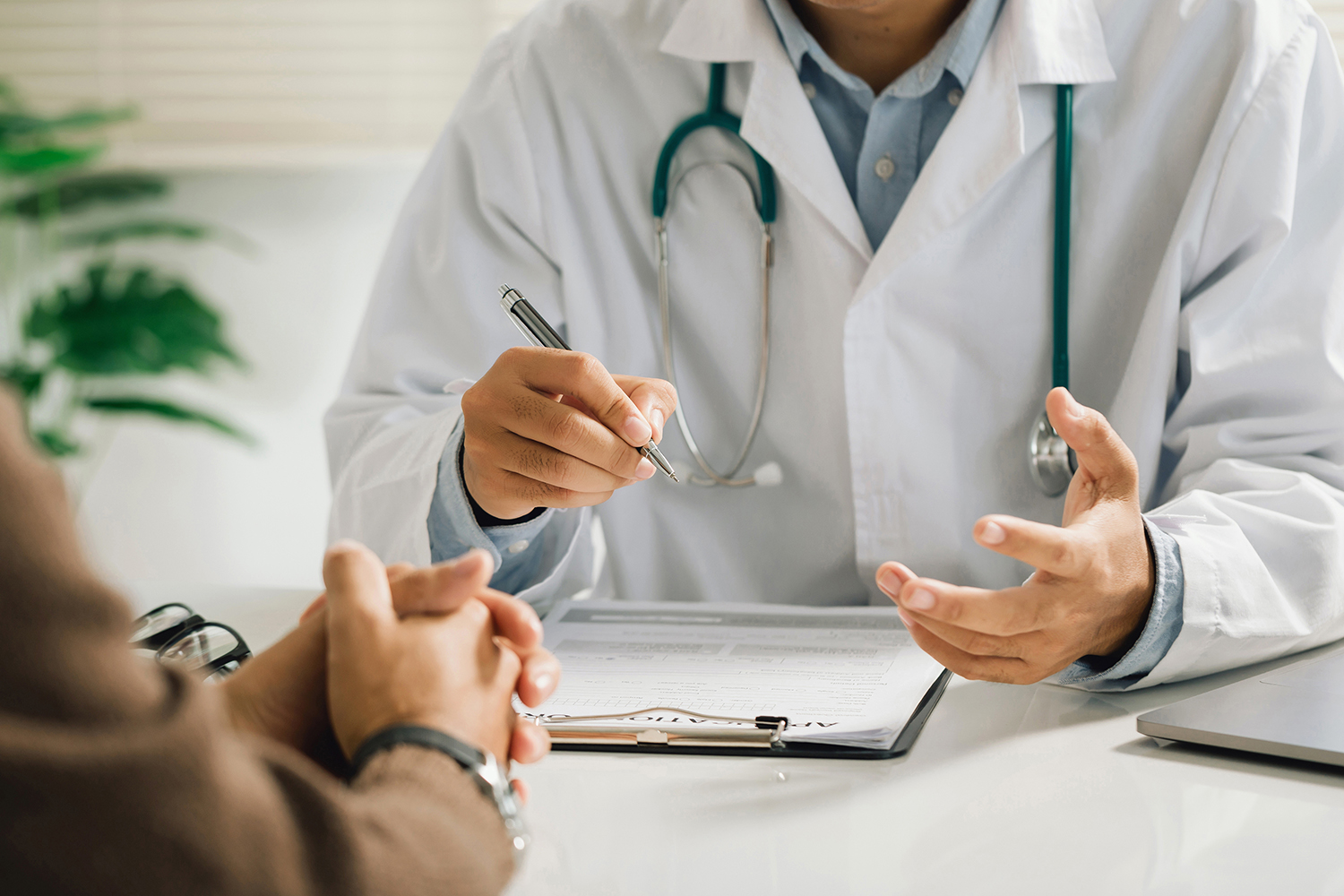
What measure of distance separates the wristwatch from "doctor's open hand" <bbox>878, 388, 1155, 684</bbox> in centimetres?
30

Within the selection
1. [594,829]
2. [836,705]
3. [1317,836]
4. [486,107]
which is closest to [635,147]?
[486,107]

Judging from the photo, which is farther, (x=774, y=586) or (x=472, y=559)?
(x=774, y=586)

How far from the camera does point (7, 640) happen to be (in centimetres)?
32

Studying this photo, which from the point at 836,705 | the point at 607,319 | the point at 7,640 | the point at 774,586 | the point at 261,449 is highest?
the point at 7,640

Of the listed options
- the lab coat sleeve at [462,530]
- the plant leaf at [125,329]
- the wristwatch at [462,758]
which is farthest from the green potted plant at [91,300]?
the wristwatch at [462,758]

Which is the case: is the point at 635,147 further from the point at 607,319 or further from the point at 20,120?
the point at 20,120

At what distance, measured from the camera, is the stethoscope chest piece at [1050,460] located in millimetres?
1008

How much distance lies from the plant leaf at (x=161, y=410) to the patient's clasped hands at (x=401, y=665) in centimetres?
163

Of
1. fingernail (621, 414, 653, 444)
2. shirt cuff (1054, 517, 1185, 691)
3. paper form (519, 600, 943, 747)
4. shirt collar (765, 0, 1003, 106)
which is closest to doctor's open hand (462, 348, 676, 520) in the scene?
fingernail (621, 414, 653, 444)

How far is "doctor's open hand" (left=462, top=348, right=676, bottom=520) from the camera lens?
0.81 m

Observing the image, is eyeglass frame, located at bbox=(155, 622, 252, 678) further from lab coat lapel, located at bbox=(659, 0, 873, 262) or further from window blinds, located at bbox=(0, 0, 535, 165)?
window blinds, located at bbox=(0, 0, 535, 165)

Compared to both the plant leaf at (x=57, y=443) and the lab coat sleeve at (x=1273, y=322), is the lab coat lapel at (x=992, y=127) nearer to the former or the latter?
the lab coat sleeve at (x=1273, y=322)

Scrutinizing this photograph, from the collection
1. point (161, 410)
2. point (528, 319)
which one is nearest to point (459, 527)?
point (528, 319)

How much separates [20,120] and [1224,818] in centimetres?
218
